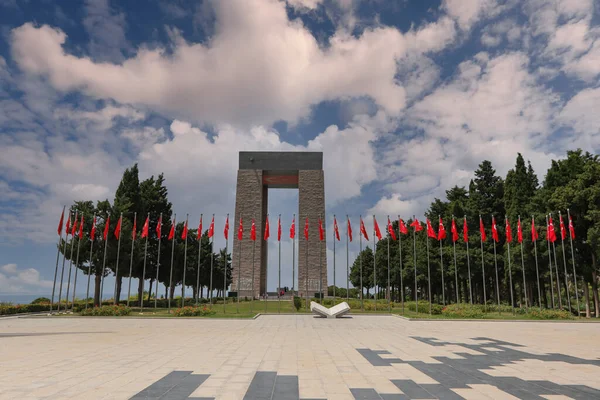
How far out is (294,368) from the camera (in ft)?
33.7

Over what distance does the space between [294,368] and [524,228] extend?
39431mm

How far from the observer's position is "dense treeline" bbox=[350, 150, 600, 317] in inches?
1436

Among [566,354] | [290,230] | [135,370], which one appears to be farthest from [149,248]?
[566,354]

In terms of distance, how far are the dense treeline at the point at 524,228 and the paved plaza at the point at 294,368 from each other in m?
24.0

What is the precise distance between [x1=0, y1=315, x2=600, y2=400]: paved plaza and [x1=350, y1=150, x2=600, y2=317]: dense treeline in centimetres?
2400

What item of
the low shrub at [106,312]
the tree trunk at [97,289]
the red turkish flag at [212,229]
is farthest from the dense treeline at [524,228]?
the tree trunk at [97,289]

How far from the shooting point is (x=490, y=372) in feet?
32.9

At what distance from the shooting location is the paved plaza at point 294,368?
309 inches

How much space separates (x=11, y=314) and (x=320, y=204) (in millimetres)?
40789

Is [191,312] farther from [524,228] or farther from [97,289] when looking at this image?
[524,228]

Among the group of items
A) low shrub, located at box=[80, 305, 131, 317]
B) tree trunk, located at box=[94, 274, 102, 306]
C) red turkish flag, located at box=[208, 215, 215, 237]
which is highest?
red turkish flag, located at box=[208, 215, 215, 237]

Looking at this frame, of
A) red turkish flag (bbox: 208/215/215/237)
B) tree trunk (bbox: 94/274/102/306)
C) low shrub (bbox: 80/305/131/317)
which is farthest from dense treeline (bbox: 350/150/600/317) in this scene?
tree trunk (bbox: 94/274/102/306)

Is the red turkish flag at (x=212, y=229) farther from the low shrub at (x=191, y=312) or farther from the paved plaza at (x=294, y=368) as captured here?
the paved plaza at (x=294, y=368)

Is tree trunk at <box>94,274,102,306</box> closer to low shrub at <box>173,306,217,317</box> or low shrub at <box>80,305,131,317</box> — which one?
low shrub at <box>80,305,131,317</box>
